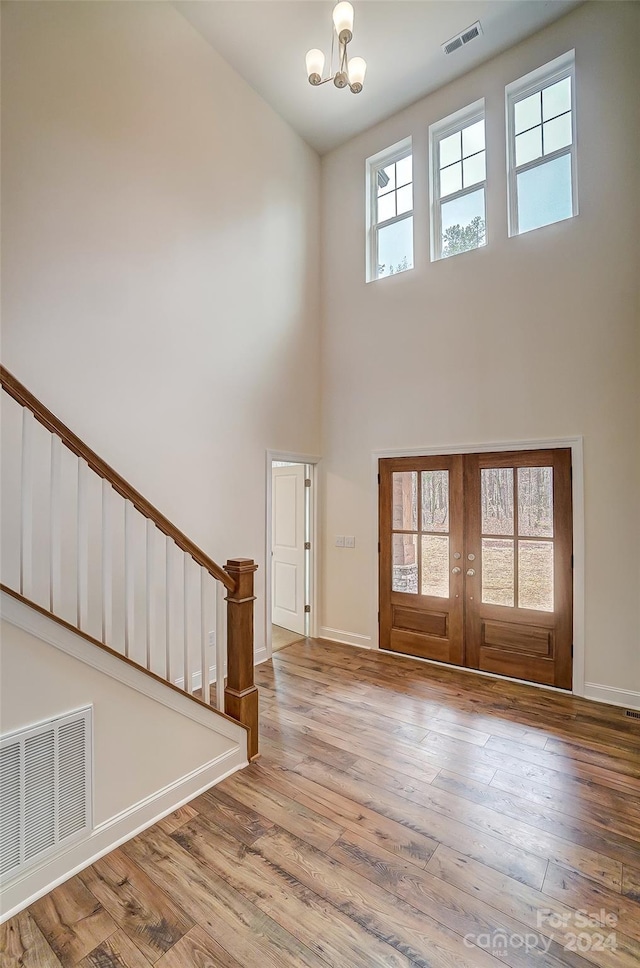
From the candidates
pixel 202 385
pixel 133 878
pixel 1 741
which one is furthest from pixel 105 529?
pixel 202 385

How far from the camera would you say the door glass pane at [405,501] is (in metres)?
4.44

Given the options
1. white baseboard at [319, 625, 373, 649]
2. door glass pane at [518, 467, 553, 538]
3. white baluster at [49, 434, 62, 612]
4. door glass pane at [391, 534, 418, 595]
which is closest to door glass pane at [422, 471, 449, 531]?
door glass pane at [391, 534, 418, 595]

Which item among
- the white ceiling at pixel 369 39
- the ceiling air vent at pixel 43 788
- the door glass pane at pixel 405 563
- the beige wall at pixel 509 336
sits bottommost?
the ceiling air vent at pixel 43 788

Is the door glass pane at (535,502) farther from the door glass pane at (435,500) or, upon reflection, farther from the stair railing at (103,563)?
the stair railing at (103,563)

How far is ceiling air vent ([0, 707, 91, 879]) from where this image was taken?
1676 millimetres

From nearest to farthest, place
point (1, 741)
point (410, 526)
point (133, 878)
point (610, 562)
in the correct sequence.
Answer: point (1, 741) < point (133, 878) < point (610, 562) < point (410, 526)

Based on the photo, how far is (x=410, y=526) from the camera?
445 cm

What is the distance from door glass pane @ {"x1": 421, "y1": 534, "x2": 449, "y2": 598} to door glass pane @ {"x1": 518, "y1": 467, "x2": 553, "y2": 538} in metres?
0.73

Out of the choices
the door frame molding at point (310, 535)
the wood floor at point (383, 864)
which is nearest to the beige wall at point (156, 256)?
the door frame molding at point (310, 535)

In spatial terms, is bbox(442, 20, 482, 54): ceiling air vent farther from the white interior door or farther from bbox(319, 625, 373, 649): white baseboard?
bbox(319, 625, 373, 649): white baseboard

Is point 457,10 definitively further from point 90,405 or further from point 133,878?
point 133,878

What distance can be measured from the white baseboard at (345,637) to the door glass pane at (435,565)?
2.94 feet

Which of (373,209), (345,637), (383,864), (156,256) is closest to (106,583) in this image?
(383,864)

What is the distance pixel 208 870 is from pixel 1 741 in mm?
1039
